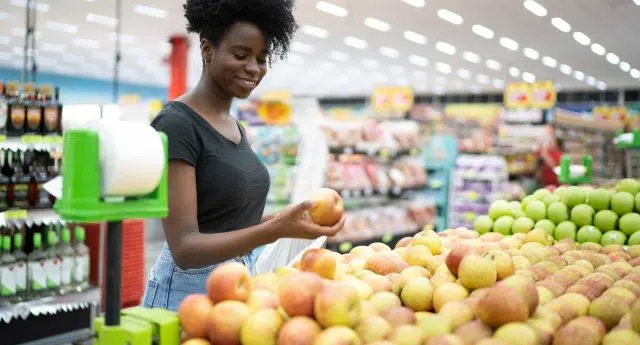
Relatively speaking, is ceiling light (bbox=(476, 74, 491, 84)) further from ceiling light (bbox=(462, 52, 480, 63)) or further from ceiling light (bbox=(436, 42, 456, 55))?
ceiling light (bbox=(436, 42, 456, 55))

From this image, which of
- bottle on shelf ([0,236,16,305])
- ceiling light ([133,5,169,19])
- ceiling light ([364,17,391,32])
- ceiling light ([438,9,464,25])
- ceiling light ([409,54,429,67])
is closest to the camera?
bottle on shelf ([0,236,16,305])

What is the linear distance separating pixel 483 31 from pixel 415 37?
1.89m

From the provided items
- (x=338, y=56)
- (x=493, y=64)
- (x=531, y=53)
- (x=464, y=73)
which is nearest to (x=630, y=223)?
(x=531, y=53)

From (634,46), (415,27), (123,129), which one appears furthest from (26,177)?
(634,46)

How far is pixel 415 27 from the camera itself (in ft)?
49.4

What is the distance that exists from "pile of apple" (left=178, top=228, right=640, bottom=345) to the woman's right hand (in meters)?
0.10

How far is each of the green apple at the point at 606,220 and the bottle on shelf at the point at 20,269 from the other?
360 cm

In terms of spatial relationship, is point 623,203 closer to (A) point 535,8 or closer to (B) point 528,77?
(A) point 535,8

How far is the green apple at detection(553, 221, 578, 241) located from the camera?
10.2 feet

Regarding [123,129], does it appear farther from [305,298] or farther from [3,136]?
[3,136]

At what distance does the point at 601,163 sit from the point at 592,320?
15.2m

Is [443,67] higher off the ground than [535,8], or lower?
higher

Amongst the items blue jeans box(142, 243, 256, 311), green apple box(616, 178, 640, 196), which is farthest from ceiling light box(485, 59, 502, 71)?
blue jeans box(142, 243, 256, 311)

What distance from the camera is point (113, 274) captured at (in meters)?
1.26
